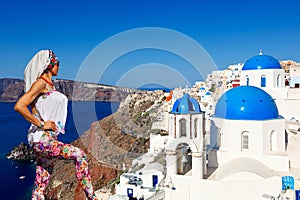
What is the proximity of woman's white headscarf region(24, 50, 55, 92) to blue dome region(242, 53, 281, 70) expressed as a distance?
17881 millimetres

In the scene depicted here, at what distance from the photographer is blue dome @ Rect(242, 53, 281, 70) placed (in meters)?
18.6

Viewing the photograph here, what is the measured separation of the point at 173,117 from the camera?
1082cm

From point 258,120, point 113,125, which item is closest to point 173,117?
point 258,120

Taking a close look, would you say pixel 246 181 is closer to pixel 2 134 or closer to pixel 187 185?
pixel 187 185

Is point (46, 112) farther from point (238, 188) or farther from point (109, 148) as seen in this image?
point (109, 148)

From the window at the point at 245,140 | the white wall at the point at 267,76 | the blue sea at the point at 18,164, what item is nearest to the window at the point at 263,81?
the white wall at the point at 267,76

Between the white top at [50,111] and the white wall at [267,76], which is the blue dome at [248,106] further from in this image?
the white top at [50,111]

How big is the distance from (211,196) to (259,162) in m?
2.30

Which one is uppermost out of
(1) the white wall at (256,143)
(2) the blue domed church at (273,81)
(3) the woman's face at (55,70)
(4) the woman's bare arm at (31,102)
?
(2) the blue domed church at (273,81)

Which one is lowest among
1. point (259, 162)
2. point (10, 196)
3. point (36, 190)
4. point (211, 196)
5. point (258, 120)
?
point (10, 196)

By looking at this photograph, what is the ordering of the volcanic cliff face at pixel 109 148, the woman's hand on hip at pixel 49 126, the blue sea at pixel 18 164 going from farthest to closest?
1. the volcanic cliff face at pixel 109 148
2. the blue sea at pixel 18 164
3. the woman's hand on hip at pixel 49 126

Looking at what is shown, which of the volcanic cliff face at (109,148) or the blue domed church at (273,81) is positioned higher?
the blue domed church at (273,81)

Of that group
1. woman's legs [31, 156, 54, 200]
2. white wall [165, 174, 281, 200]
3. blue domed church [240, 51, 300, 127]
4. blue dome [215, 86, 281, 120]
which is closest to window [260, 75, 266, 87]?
blue domed church [240, 51, 300, 127]

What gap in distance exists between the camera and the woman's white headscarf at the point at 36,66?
110 inches
